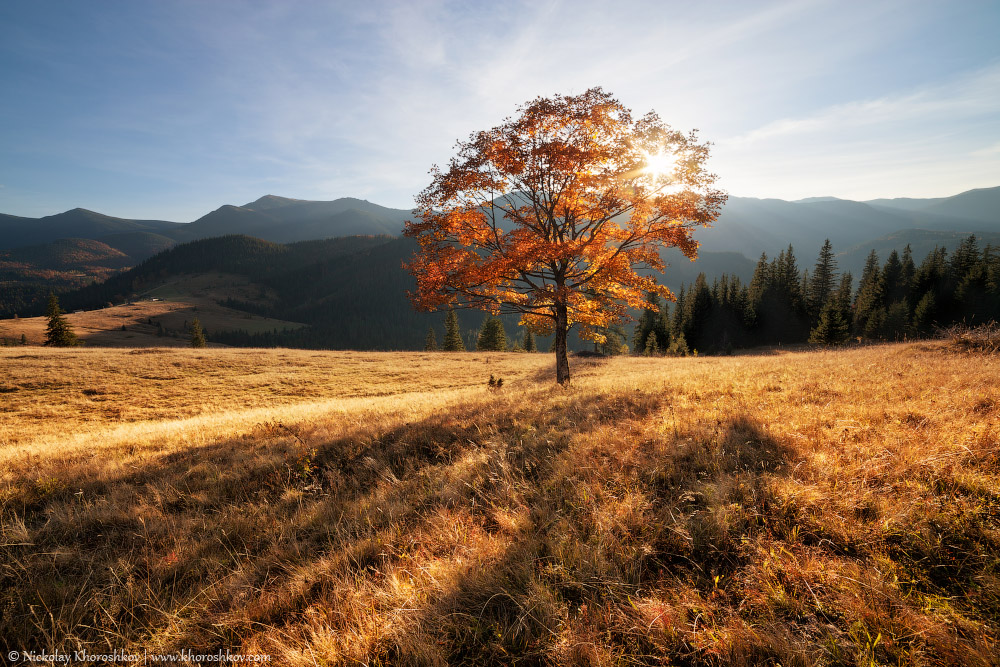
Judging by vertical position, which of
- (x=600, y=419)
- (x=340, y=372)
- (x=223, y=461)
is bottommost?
(x=340, y=372)

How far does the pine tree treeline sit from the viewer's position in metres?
52.9

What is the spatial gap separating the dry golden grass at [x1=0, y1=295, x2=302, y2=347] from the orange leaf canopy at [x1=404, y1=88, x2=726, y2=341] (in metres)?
122

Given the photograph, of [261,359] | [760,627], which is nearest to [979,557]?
[760,627]

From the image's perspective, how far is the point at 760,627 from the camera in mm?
2211

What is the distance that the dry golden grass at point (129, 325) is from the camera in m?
94.6

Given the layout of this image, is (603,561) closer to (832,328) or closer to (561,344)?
(561,344)

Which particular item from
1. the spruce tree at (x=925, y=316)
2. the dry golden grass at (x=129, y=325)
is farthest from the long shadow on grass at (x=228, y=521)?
the dry golden grass at (x=129, y=325)

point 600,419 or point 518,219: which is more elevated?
point 518,219

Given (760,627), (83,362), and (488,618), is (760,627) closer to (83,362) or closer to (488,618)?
(488,618)

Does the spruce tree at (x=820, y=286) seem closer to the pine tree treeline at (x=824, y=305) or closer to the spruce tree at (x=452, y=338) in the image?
the pine tree treeline at (x=824, y=305)

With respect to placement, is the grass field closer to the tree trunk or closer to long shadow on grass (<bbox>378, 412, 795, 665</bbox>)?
long shadow on grass (<bbox>378, 412, 795, 665</bbox>)

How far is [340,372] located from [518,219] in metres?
23.0

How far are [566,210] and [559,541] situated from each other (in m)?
11.7

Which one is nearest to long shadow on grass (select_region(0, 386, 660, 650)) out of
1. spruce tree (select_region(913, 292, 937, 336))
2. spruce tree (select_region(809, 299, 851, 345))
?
spruce tree (select_region(809, 299, 851, 345))
